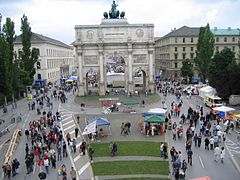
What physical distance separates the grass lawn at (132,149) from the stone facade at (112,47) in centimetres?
3080

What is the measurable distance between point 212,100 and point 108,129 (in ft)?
57.0

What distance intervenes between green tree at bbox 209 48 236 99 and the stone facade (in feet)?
39.7

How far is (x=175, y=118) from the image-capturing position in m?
37.0

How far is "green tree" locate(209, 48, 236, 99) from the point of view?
45.6 metres

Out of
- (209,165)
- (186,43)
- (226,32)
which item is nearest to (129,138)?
(209,165)

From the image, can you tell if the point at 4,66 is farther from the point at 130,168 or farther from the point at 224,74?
the point at 224,74

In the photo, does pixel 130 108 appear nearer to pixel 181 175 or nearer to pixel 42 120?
pixel 42 120

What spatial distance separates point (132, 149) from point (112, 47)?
33892 mm

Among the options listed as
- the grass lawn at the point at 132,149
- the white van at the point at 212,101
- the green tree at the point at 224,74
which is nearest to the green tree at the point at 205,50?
the green tree at the point at 224,74

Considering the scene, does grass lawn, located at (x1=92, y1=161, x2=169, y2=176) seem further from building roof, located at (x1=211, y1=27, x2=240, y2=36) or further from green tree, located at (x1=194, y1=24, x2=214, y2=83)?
building roof, located at (x1=211, y1=27, x2=240, y2=36)

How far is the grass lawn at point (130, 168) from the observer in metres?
20.3

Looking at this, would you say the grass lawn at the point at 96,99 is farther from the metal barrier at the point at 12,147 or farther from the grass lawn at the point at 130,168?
the grass lawn at the point at 130,168

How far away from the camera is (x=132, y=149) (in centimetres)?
2508

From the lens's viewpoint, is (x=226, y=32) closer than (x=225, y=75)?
No
